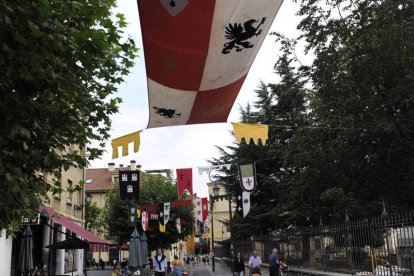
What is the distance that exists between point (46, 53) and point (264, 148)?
1188 inches

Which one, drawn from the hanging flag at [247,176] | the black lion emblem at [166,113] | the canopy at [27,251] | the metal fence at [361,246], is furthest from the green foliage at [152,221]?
the black lion emblem at [166,113]

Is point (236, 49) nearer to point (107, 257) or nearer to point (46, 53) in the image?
point (46, 53)

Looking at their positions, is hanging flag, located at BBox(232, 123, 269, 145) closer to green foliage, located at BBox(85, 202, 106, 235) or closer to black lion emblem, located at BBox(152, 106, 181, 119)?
black lion emblem, located at BBox(152, 106, 181, 119)

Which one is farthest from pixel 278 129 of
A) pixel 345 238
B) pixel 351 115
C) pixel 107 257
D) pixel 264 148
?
pixel 107 257

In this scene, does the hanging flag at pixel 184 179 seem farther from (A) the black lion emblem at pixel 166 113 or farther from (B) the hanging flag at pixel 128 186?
(A) the black lion emblem at pixel 166 113

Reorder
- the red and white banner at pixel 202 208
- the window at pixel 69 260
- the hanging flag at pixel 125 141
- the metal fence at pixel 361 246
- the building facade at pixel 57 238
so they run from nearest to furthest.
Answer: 1. the hanging flag at pixel 125 141
2. the metal fence at pixel 361 246
3. the building facade at pixel 57 238
4. the window at pixel 69 260
5. the red and white banner at pixel 202 208

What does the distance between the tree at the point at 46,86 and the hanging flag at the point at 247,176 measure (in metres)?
15.1

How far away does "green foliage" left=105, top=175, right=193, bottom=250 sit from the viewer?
38.4 metres

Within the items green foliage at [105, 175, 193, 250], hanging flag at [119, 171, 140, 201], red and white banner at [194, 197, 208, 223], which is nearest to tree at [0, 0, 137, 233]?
hanging flag at [119, 171, 140, 201]

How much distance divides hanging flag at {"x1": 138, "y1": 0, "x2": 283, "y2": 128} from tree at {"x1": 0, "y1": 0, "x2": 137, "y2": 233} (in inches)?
41.0

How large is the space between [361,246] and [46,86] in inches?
397

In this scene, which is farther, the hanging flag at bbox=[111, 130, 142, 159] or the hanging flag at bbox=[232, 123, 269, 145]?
the hanging flag at bbox=[111, 130, 142, 159]

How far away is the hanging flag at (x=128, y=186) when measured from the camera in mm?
22625

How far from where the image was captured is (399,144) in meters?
21.8
